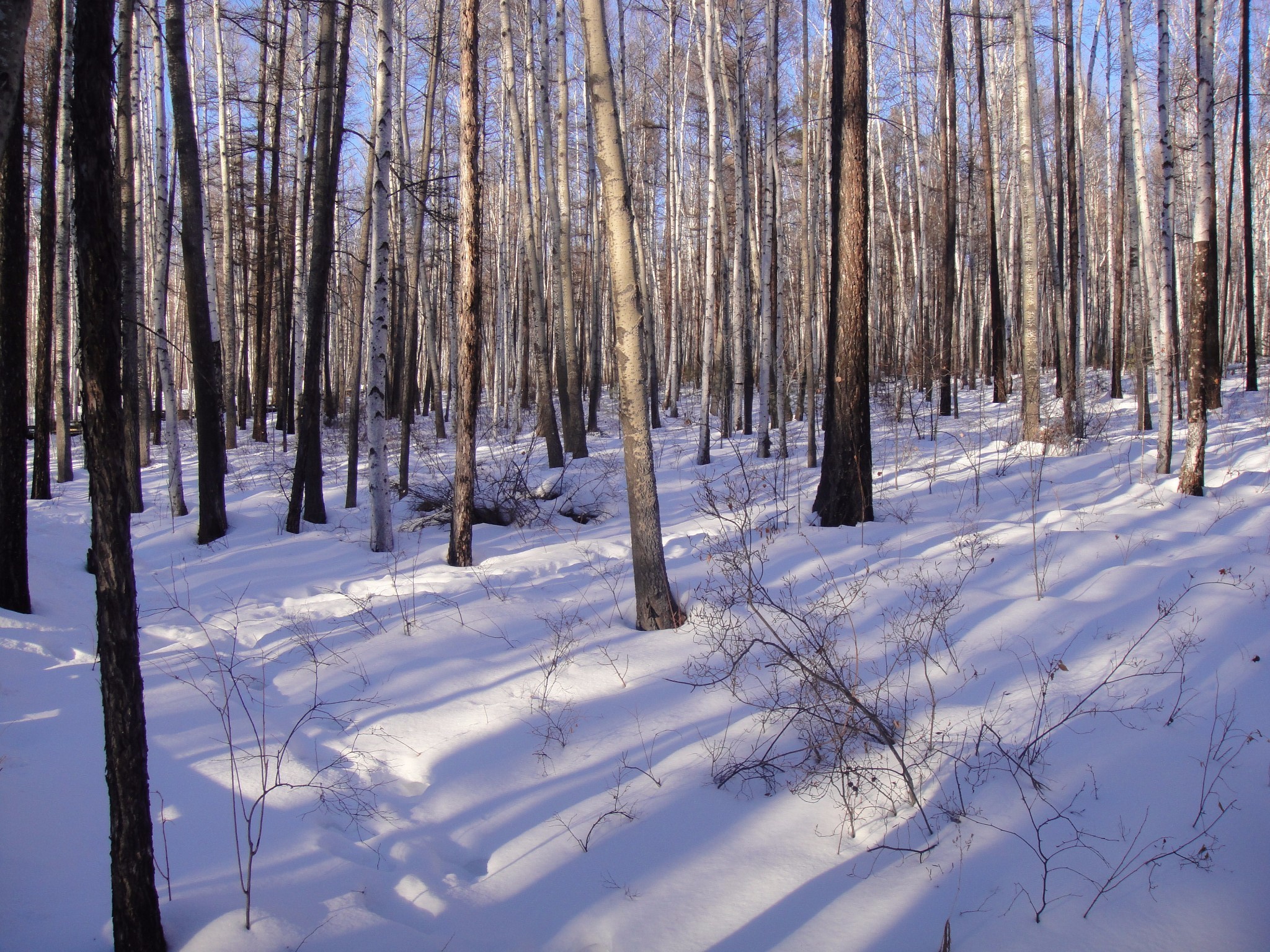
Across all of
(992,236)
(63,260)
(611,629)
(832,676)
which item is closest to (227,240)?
(63,260)

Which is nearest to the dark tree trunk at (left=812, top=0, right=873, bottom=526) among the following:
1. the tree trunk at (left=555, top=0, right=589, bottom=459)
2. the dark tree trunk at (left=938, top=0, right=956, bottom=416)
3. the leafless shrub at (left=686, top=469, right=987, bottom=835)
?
the leafless shrub at (left=686, top=469, right=987, bottom=835)

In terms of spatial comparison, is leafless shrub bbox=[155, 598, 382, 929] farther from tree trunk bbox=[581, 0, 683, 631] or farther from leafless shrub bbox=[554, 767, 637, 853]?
tree trunk bbox=[581, 0, 683, 631]

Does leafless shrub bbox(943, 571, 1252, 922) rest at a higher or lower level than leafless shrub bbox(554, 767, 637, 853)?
higher

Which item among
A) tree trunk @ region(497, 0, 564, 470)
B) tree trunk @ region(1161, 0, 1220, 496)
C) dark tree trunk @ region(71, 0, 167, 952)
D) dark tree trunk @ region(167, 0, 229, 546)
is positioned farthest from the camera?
tree trunk @ region(497, 0, 564, 470)

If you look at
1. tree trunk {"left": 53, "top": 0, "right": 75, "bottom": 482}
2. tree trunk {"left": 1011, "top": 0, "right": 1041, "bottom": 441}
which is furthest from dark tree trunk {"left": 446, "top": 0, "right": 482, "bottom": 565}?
tree trunk {"left": 1011, "top": 0, "right": 1041, "bottom": 441}

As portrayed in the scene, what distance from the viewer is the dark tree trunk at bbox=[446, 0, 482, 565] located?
6.62m

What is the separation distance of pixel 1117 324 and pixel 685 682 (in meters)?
16.1

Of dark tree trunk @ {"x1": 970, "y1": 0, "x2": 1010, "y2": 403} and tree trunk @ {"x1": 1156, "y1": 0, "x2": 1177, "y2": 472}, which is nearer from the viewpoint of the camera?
tree trunk @ {"x1": 1156, "y1": 0, "x2": 1177, "y2": 472}

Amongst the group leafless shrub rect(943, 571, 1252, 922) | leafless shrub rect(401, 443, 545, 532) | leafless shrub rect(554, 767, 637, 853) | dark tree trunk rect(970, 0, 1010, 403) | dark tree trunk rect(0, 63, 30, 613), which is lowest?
leafless shrub rect(554, 767, 637, 853)

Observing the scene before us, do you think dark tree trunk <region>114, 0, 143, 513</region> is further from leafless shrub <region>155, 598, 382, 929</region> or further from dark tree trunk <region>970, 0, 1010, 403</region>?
dark tree trunk <region>970, 0, 1010, 403</region>

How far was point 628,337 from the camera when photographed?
5094mm

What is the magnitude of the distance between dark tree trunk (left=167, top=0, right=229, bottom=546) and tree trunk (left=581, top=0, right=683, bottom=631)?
18.1ft

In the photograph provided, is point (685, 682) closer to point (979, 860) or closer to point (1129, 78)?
point (979, 860)

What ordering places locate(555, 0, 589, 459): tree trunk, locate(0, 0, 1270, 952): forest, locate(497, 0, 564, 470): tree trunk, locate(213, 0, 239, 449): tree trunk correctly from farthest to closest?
locate(213, 0, 239, 449): tree trunk, locate(555, 0, 589, 459): tree trunk, locate(497, 0, 564, 470): tree trunk, locate(0, 0, 1270, 952): forest
